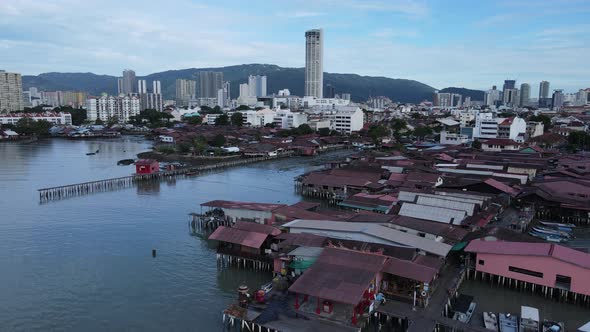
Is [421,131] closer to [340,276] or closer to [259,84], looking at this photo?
[340,276]

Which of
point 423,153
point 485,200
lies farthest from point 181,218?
point 423,153

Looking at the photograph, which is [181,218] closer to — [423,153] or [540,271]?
[540,271]

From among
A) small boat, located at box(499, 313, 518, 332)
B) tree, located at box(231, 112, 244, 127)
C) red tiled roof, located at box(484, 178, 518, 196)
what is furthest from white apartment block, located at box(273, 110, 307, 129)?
small boat, located at box(499, 313, 518, 332)

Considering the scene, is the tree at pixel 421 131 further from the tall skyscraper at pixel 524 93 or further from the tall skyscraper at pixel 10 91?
the tall skyscraper at pixel 524 93

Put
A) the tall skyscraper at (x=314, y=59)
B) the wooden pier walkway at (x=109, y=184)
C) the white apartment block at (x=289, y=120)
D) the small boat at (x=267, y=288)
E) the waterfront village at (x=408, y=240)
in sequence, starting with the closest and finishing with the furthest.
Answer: the waterfront village at (x=408, y=240), the small boat at (x=267, y=288), the wooden pier walkway at (x=109, y=184), the white apartment block at (x=289, y=120), the tall skyscraper at (x=314, y=59)

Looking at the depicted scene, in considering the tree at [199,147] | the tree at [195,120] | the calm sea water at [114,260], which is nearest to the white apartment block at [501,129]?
the calm sea water at [114,260]

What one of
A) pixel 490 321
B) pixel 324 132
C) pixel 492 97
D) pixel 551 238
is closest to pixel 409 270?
pixel 490 321

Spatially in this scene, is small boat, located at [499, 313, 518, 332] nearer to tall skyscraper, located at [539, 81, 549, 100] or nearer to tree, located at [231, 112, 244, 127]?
tree, located at [231, 112, 244, 127]
